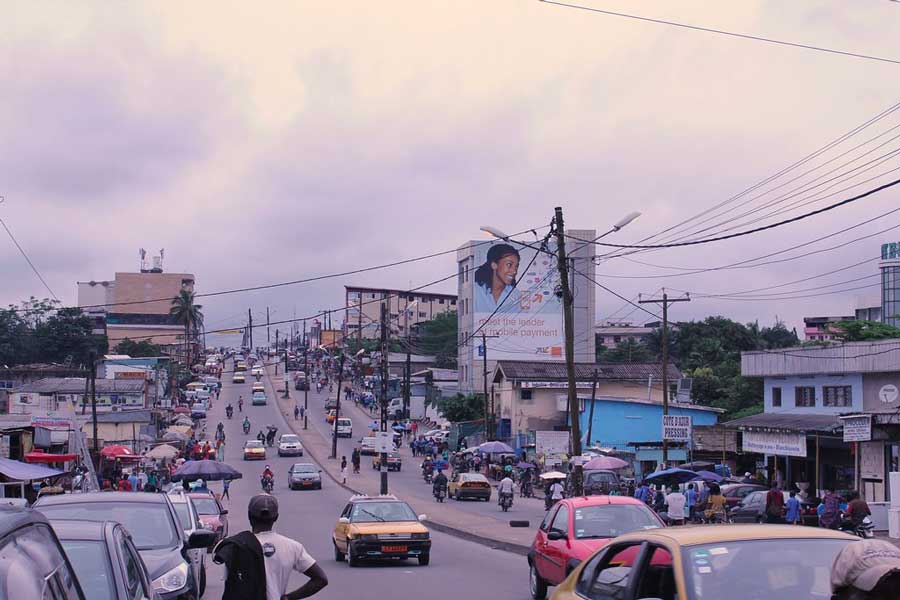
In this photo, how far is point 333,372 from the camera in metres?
146

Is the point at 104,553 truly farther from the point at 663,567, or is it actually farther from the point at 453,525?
the point at 453,525

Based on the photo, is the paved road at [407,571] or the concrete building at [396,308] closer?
the paved road at [407,571]

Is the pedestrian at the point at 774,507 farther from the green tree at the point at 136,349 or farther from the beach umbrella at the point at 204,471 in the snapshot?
the green tree at the point at 136,349

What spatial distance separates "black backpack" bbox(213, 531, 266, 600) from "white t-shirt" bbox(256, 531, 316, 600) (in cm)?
10

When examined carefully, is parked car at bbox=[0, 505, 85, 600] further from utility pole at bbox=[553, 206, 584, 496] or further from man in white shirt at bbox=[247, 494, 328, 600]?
utility pole at bbox=[553, 206, 584, 496]

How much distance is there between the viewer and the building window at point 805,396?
138 ft

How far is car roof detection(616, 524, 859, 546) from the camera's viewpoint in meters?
6.14

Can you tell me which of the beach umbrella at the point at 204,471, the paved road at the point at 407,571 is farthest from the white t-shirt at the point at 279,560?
the beach umbrella at the point at 204,471

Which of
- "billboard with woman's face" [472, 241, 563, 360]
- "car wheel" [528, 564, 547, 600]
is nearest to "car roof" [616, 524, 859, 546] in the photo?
"car wheel" [528, 564, 547, 600]

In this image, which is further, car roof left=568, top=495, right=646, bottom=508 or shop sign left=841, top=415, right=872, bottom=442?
shop sign left=841, top=415, right=872, bottom=442

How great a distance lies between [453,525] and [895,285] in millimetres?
71049

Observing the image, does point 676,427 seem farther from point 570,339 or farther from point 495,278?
point 495,278

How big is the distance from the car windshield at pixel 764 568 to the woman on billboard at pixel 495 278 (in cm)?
9595

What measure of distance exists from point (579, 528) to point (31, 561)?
1115 cm
